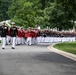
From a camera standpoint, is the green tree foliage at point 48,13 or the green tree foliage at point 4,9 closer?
the green tree foliage at point 48,13

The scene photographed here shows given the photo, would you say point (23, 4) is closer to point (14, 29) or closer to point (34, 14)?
point (34, 14)

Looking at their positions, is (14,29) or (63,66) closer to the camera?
(63,66)

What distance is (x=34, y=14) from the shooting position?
64688 millimetres

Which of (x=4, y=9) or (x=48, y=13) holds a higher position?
(x=4, y=9)

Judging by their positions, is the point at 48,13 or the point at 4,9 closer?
the point at 48,13

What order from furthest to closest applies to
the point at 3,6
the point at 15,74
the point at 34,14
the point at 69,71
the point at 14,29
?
the point at 3,6 < the point at 34,14 < the point at 14,29 < the point at 69,71 < the point at 15,74

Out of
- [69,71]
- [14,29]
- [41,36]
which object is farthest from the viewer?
[41,36]

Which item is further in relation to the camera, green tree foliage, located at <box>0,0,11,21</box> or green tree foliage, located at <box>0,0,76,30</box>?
green tree foliage, located at <box>0,0,11,21</box>

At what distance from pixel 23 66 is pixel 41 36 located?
104 feet

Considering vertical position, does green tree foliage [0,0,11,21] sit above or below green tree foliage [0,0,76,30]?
above

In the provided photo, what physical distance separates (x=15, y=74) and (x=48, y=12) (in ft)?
95.3

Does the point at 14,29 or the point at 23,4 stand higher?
the point at 23,4

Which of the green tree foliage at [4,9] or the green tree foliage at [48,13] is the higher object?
the green tree foliage at [4,9]

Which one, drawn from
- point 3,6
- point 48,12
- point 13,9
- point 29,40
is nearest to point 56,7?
point 48,12
